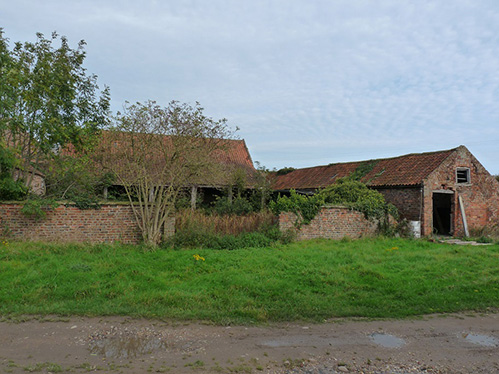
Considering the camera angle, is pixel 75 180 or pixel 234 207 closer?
pixel 75 180

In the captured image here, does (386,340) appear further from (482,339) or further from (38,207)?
(38,207)

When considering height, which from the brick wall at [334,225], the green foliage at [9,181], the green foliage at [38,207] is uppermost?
the green foliage at [9,181]

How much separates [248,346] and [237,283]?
2.76m

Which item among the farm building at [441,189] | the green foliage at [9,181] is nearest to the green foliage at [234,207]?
the farm building at [441,189]

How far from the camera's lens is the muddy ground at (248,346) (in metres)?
4.18

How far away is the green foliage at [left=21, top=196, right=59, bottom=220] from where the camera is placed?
10242 millimetres

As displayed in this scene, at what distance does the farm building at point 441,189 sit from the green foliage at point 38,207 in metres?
15.6

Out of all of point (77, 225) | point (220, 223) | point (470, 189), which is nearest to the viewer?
point (77, 225)

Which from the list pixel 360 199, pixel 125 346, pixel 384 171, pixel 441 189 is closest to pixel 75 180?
pixel 125 346

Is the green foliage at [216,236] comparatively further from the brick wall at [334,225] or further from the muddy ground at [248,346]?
the muddy ground at [248,346]

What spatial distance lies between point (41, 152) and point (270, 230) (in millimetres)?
8462

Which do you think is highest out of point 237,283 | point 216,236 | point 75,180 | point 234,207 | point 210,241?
A: point 75,180

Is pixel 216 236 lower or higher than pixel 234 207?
lower

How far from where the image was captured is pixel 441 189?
1777 centimetres
